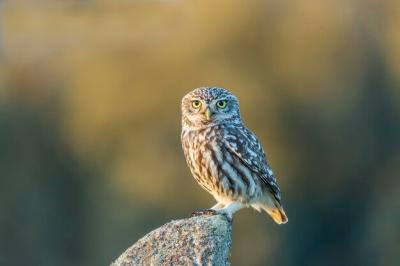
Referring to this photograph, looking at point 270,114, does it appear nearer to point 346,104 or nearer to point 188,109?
point 346,104

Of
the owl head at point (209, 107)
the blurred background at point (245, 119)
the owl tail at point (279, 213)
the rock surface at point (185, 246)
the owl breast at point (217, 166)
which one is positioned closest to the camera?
the rock surface at point (185, 246)

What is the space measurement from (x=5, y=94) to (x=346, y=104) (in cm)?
653

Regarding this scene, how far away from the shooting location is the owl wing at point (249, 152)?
10.0 m

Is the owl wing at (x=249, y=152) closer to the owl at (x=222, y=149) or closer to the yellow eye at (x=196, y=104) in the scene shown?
the owl at (x=222, y=149)

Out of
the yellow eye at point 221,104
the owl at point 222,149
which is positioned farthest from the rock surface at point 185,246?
the yellow eye at point 221,104

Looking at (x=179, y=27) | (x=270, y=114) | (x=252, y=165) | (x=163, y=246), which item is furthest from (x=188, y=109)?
(x=179, y=27)

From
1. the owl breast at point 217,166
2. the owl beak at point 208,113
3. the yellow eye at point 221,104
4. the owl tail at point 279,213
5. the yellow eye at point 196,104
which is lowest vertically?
the owl tail at point 279,213

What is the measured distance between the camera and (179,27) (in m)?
26.9

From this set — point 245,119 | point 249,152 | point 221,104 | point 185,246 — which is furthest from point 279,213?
point 245,119

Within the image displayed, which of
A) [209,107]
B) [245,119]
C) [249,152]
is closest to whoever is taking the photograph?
[209,107]

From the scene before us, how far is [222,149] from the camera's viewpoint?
9.99m

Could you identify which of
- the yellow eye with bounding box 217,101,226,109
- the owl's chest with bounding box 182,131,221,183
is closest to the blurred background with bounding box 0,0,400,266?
the owl's chest with bounding box 182,131,221,183

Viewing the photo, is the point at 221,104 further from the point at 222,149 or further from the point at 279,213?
the point at 279,213

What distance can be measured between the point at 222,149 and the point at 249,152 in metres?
0.23
